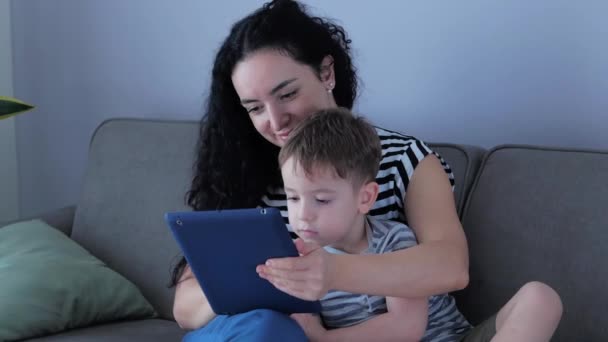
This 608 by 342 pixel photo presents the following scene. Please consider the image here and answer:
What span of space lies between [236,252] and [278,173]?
476mm

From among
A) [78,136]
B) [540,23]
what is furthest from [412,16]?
[78,136]

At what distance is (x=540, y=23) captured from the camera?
1813 millimetres

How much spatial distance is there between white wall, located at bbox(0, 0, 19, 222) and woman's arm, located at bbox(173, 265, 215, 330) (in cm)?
140

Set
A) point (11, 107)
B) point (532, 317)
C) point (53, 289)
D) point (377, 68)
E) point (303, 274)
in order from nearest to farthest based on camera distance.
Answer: point (303, 274) → point (532, 317) → point (53, 289) → point (377, 68) → point (11, 107)

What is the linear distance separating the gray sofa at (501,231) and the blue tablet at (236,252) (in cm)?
45

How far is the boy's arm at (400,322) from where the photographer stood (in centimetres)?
128

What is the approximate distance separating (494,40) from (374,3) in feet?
1.05

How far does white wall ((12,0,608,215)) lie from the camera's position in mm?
1800

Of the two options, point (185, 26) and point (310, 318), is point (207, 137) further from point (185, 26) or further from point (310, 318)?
point (185, 26)

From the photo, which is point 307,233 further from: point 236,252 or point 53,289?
point 53,289

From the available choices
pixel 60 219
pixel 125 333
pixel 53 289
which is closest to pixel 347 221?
pixel 125 333

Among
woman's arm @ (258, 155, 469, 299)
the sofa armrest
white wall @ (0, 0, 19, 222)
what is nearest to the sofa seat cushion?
the sofa armrest

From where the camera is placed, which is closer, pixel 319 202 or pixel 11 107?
pixel 319 202

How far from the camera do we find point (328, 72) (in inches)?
61.2
